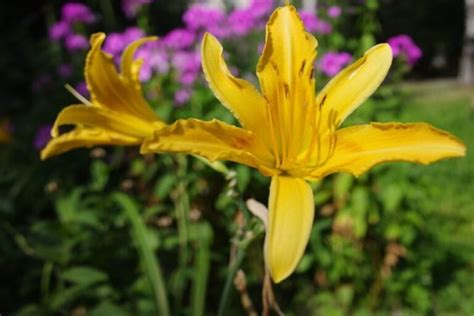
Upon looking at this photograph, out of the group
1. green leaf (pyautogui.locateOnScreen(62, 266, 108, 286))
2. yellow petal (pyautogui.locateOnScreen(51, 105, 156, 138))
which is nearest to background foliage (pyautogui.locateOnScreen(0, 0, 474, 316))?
green leaf (pyautogui.locateOnScreen(62, 266, 108, 286))

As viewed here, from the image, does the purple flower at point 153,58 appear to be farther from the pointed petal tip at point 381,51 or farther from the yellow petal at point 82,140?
the pointed petal tip at point 381,51

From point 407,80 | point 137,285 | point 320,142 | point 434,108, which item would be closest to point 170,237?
point 137,285

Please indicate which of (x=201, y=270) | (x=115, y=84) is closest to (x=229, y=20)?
(x=201, y=270)

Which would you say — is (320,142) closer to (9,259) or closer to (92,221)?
(92,221)

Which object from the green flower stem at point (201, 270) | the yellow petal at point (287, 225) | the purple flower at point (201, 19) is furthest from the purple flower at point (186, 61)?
the yellow petal at point (287, 225)

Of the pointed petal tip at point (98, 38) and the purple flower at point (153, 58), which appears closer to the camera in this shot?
the pointed petal tip at point (98, 38)
